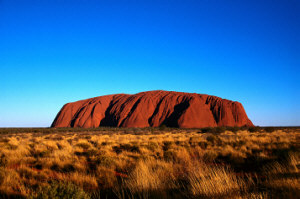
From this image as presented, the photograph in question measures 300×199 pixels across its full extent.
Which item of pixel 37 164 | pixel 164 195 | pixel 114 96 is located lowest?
pixel 37 164

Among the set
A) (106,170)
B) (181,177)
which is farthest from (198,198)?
(106,170)

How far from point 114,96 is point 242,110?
46495 mm

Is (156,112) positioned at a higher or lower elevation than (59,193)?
higher

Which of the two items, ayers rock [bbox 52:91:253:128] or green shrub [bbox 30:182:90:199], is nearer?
green shrub [bbox 30:182:90:199]

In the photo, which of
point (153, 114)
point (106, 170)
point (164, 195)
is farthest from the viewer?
point (153, 114)

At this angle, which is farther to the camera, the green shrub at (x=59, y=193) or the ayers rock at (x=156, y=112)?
the ayers rock at (x=156, y=112)

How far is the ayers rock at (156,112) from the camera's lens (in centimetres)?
5638

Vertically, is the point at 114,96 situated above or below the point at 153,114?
above

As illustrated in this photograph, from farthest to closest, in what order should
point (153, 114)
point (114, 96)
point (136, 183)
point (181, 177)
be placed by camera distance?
point (114, 96) → point (153, 114) → point (181, 177) → point (136, 183)

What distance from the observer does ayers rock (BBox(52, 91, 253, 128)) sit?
5638 centimetres

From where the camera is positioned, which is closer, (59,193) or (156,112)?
(59,193)

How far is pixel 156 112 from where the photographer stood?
60375 mm

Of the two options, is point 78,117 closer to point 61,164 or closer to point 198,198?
point 61,164

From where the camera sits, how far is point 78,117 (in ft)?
215
